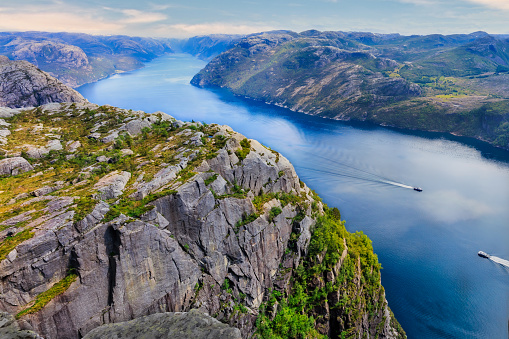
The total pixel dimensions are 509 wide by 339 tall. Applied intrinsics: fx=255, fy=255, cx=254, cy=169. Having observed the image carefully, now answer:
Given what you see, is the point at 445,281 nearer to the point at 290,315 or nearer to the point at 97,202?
the point at 290,315

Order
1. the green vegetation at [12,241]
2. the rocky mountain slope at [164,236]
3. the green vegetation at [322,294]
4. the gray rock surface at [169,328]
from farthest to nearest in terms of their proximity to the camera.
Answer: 1. the green vegetation at [322,294]
2. the gray rock surface at [169,328]
3. the rocky mountain slope at [164,236]
4. the green vegetation at [12,241]

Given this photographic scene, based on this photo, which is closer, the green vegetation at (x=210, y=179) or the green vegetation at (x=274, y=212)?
the green vegetation at (x=210, y=179)

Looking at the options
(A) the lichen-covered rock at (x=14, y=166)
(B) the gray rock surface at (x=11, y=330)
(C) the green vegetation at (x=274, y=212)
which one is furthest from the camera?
(C) the green vegetation at (x=274, y=212)

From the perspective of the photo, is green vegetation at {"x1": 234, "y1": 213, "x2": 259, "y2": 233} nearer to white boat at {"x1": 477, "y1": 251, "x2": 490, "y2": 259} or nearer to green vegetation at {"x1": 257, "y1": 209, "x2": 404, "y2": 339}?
green vegetation at {"x1": 257, "y1": 209, "x2": 404, "y2": 339}

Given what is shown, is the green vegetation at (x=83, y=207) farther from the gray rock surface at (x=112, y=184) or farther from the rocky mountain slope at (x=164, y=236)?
the gray rock surface at (x=112, y=184)

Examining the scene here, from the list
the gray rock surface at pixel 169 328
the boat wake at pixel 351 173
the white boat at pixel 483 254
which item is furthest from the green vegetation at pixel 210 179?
the boat wake at pixel 351 173

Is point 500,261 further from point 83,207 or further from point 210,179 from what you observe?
point 83,207

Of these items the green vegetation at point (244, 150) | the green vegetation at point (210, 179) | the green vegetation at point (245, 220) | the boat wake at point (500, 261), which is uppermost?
the green vegetation at point (244, 150)

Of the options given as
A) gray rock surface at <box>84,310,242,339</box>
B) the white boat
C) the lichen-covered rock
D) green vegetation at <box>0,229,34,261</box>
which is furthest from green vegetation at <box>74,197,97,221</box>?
the white boat
